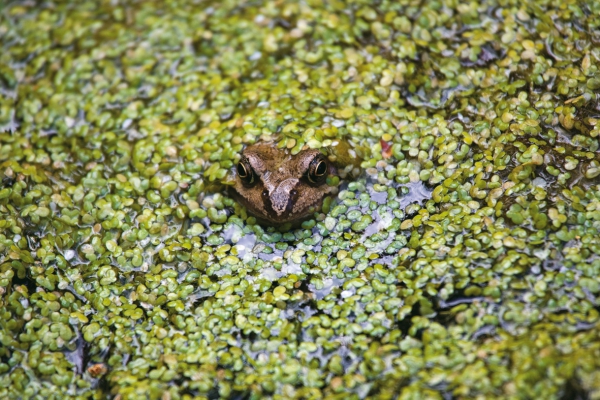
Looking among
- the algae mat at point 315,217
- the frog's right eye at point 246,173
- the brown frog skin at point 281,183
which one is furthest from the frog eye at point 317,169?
the frog's right eye at point 246,173

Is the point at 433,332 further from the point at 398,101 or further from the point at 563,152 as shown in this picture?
the point at 398,101

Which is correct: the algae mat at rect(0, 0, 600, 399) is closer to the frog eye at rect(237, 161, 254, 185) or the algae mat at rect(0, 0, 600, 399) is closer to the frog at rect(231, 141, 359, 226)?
the frog at rect(231, 141, 359, 226)

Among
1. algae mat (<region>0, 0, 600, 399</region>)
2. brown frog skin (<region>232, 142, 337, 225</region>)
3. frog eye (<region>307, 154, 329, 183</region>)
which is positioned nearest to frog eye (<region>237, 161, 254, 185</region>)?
brown frog skin (<region>232, 142, 337, 225</region>)

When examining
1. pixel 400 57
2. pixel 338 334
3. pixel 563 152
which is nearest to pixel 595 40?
pixel 563 152

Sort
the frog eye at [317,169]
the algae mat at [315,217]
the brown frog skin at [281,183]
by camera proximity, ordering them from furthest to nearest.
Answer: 1. the frog eye at [317,169]
2. the brown frog skin at [281,183]
3. the algae mat at [315,217]

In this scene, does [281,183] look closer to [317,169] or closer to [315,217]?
[317,169]

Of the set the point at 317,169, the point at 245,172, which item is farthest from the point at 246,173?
the point at 317,169

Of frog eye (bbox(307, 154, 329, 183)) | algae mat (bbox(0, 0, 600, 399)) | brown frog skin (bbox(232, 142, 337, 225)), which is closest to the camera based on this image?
algae mat (bbox(0, 0, 600, 399))

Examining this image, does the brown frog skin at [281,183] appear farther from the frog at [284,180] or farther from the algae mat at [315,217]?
the algae mat at [315,217]
